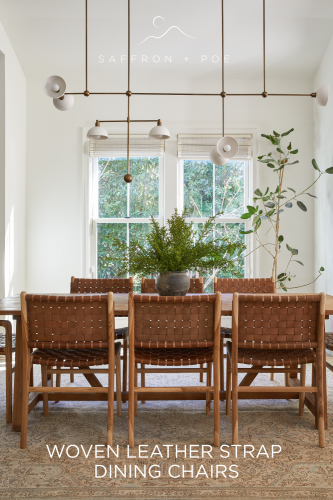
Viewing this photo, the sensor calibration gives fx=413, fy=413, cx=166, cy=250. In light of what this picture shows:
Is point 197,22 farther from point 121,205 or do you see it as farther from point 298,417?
point 298,417

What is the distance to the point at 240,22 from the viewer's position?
13.6 feet

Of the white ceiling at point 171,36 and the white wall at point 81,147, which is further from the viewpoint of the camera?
the white wall at point 81,147

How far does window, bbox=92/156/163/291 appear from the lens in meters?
5.04

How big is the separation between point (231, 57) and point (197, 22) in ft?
2.11

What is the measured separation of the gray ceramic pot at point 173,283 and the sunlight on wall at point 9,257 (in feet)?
8.16

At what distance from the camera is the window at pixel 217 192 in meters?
5.03

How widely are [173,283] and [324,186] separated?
2809 millimetres

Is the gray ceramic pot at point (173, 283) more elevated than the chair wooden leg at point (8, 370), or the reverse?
the gray ceramic pot at point (173, 283)

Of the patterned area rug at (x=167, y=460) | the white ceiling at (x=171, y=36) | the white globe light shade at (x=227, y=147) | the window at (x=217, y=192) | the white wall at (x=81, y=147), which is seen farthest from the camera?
the window at (x=217, y=192)

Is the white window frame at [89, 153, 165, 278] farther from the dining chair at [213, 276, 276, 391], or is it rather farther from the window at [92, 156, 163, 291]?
the dining chair at [213, 276, 276, 391]

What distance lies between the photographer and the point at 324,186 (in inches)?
180

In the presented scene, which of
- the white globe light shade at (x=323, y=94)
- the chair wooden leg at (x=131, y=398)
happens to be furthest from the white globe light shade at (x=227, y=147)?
the chair wooden leg at (x=131, y=398)

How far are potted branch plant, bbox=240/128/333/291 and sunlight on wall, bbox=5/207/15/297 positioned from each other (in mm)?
2548

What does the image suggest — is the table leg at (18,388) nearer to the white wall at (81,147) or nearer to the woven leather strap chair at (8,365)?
the woven leather strap chair at (8,365)
